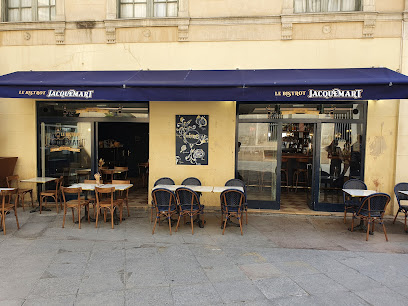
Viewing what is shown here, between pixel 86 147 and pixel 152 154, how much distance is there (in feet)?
6.38

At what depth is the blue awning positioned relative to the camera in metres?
6.07

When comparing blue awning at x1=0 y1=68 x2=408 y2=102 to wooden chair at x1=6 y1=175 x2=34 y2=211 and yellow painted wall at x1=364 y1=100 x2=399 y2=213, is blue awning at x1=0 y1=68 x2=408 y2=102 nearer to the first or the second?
yellow painted wall at x1=364 y1=100 x2=399 y2=213

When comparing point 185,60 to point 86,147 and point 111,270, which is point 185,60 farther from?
point 111,270

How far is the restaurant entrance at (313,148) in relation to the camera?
759 centimetres

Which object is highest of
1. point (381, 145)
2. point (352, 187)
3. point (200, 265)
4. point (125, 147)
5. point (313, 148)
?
point (381, 145)

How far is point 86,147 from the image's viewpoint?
841cm

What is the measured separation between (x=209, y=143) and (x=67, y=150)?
4.00 m

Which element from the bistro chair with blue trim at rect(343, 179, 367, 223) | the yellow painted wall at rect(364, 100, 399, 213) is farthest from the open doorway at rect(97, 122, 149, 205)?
the yellow painted wall at rect(364, 100, 399, 213)

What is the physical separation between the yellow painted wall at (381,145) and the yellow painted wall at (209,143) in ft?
10.9

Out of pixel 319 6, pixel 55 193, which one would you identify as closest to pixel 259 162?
pixel 319 6

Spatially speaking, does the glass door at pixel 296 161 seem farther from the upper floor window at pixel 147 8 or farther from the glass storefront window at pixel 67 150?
the glass storefront window at pixel 67 150

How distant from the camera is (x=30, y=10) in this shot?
330 inches

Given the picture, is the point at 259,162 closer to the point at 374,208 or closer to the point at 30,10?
the point at 374,208

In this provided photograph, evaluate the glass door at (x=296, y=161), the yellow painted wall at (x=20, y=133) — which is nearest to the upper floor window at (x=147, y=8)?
the yellow painted wall at (x=20, y=133)
